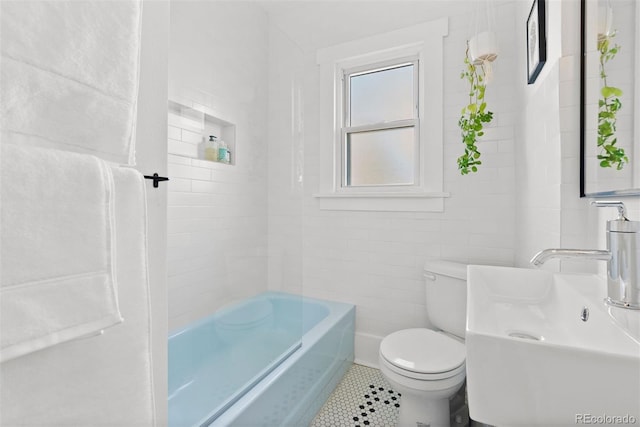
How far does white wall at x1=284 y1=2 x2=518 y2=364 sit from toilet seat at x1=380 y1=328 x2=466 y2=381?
1.30ft

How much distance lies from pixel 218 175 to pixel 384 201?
1068 millimetres

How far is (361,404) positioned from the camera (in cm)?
169

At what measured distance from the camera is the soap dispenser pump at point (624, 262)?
65cm

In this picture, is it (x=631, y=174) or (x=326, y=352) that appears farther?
(x=326, y=352)

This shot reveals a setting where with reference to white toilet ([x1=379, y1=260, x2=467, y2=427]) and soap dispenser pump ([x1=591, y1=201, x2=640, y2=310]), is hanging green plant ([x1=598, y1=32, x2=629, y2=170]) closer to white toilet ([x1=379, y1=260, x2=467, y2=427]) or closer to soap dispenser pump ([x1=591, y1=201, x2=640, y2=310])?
soap dispenser pump ([x1=591, y1=201, x2=640, y2=310])

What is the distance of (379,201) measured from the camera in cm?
206

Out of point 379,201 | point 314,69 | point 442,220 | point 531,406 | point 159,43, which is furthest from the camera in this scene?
point 314,69

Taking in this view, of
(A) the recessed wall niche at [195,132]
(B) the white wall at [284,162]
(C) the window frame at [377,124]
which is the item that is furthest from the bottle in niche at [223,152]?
(C) the window frame at [377,124]

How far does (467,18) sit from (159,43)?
190 cm

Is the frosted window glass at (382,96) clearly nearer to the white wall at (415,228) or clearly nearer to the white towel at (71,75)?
the white wall at (415,228)

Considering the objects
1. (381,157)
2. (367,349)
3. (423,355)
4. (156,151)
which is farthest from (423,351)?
(156,151)

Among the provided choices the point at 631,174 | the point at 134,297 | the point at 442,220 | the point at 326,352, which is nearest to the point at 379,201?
the point at 442,220

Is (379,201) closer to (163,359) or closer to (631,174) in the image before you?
(631,174)

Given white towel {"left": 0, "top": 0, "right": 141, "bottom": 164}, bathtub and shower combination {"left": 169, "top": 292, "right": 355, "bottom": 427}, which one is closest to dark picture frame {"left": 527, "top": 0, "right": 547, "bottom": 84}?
white towel {"left": 0, "top": 0, "right": 141, "bottom": 164}
